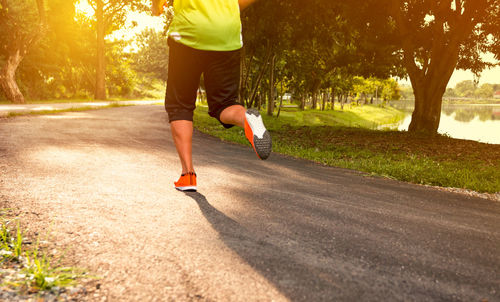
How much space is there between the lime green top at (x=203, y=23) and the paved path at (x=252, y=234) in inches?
56.4

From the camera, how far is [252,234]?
248 cm

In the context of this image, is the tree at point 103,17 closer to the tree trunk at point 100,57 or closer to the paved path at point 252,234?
the tree trunk at point 100,57

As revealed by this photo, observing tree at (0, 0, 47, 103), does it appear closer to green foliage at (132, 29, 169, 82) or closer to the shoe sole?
the shoe sole

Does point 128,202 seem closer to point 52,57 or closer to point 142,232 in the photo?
point 142,232

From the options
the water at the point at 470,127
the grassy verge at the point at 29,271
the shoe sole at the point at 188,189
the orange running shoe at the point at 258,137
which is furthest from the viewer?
the water at the point at 470,127

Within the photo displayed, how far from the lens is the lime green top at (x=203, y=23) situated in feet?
10.3

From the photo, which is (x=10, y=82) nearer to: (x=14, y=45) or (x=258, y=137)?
(x=14, y=45)

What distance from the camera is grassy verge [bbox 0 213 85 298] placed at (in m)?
1.70

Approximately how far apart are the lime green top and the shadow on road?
5.33 feet

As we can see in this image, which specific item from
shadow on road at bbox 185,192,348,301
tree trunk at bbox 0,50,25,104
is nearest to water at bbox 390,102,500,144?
shadow on road at bbox 185,192,348,301

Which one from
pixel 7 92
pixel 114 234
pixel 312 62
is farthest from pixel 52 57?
pixel 114 234

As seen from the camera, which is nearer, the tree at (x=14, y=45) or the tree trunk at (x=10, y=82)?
the tree at (x=14, y=45)

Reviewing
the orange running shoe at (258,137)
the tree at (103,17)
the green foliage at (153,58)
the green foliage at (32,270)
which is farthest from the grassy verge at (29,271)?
the green foliage at (153,58)

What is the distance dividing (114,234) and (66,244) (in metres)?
0.29
